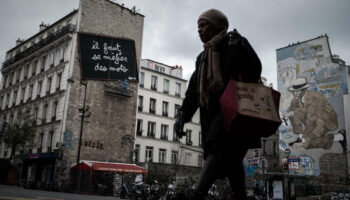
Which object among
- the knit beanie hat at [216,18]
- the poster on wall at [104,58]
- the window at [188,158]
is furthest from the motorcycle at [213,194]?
the window at [188,158]

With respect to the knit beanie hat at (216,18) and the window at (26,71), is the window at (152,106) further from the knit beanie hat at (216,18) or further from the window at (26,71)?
the knit beanie hat at (216,18)

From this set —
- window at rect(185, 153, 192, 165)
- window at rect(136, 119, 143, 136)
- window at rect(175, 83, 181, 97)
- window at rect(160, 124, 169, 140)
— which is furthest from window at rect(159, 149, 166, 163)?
window at rect(175, 83, 181, 97)

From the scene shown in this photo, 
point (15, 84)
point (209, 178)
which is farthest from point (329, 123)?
point (209, 178)

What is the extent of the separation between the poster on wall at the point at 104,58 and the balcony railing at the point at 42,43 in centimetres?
151

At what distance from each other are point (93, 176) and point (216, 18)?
2592 cm

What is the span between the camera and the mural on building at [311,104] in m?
35.9

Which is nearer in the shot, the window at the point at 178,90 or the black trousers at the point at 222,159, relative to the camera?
the black trousers at the point at 222,159

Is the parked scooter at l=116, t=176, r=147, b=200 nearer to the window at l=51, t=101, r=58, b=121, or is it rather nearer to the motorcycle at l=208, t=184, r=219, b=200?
the motorcycle at l=208, t=184, r=219, b=200

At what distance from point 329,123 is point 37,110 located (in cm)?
3001

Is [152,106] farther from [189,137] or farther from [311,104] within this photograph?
[311,104]

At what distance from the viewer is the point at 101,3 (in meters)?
33.0

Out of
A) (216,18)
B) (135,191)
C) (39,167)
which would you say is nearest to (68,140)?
(39,167)

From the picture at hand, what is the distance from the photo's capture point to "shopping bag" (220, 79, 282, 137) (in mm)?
1993

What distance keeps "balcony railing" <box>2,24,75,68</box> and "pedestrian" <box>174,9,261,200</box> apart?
99.4ft
